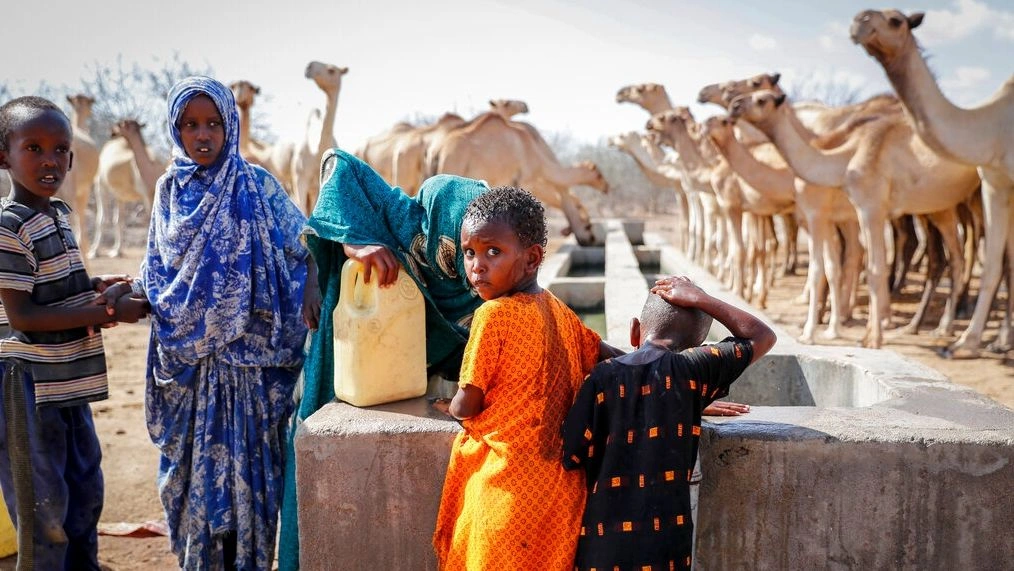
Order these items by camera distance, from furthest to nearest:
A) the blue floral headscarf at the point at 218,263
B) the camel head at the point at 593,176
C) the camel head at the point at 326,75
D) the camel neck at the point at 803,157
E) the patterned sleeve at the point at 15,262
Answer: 1. the camel head at the point at 593,176
2. the camel head at the point at 326,75
3. the camel neck at the point at 803,157
4. the blue floral headscarf at the point at 218,263
5. the patterned sleeve at the point at 15,262

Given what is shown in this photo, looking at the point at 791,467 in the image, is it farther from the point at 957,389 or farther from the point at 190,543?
the point at 190,543

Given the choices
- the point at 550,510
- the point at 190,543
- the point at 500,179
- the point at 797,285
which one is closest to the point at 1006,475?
the point at 550,510

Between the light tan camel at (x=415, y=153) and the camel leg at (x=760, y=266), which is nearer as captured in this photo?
the camel leg at (x=760, y=266)

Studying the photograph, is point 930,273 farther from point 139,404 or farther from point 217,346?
point 217,346

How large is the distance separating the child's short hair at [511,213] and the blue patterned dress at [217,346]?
1.17m

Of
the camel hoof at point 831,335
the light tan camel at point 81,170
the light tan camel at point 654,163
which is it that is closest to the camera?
the camel hoof at point 831,335

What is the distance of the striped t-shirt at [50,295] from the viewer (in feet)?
7.70

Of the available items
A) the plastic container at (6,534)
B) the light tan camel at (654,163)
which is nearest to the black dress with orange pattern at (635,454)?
the plastic container at (6,534)

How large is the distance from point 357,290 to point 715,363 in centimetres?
118

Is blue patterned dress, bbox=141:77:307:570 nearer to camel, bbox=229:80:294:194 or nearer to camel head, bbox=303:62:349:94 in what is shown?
camel head, bbox=303:62:349:94

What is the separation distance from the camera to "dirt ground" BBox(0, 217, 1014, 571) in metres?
3.44

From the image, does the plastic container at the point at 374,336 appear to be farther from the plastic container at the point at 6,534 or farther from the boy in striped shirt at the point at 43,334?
the plastic container at the point at 6,534

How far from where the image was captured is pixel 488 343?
180cm

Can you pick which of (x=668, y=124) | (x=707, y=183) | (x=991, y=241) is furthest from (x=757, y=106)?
(x=668, y=124)
